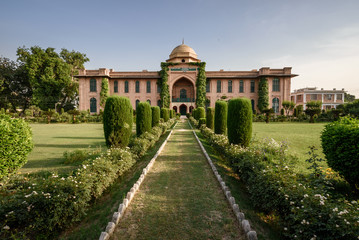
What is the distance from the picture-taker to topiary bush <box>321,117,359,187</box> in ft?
11.4

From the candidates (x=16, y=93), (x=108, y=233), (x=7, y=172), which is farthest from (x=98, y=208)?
(x=16, y=93)

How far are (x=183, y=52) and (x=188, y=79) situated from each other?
5733mm

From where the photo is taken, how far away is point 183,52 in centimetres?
3491

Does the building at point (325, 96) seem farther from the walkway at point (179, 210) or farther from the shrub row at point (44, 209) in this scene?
the shrub row at point (44, 209)

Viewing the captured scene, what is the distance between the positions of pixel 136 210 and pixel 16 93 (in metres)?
46.1

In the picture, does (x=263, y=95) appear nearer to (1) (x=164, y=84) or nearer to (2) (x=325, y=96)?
(1) (x=164, y=84)

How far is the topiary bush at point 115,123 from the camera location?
21.9 ft

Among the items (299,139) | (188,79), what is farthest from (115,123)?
(188,79)

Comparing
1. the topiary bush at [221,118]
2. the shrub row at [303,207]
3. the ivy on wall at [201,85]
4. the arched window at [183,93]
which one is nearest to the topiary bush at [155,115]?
the topiary bush at [221,118]

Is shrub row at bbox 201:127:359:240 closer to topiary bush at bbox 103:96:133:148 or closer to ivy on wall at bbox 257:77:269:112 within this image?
topiary bush at bbox 103:96:133:148

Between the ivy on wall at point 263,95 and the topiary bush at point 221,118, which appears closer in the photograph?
the topiary bush at point 221,118

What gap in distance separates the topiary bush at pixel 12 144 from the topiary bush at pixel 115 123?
229 cm

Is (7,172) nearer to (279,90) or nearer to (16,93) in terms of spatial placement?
(279,90)

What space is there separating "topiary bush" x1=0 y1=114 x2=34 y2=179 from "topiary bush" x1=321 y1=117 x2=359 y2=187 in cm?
734
